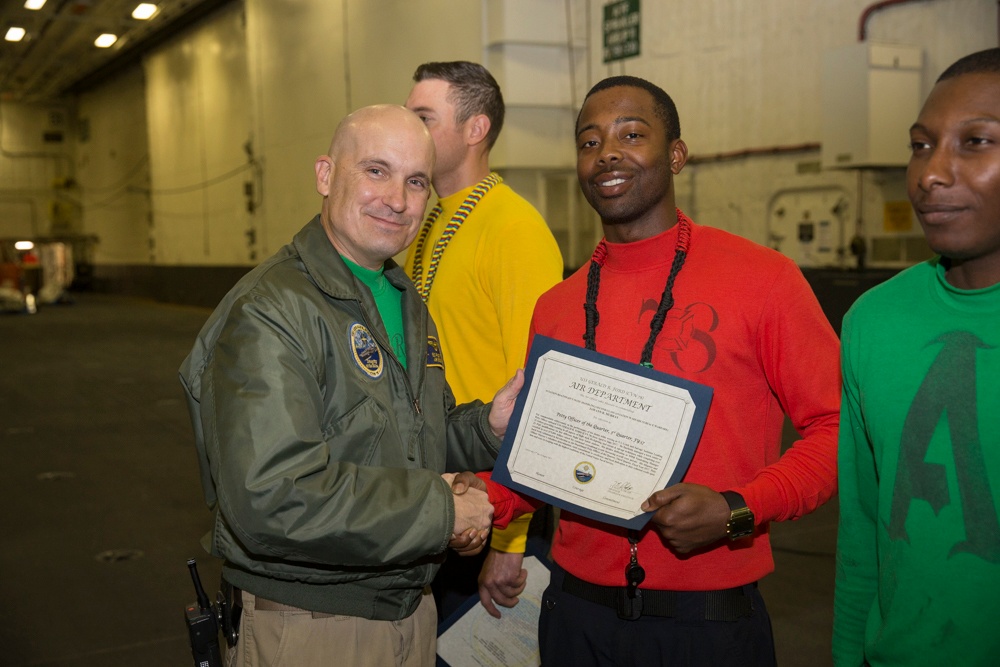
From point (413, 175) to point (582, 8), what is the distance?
329 inches

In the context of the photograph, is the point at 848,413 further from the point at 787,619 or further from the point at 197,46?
the point at 197,46

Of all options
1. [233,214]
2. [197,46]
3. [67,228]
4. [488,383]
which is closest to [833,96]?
[488,383]

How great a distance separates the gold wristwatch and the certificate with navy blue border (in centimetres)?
11

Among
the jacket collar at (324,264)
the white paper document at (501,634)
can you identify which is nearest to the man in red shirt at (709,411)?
the white paper document at (501,634)

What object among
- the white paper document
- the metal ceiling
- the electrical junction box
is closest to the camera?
the white paper document

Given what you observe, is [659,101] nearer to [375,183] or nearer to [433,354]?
[375,183]

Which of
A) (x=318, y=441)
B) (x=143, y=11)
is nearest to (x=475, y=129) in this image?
(x=318, y=441)

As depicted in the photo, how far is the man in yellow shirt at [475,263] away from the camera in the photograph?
2.29 metres

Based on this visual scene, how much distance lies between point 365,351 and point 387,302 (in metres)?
0.26

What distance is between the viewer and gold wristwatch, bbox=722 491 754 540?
1.55 meters

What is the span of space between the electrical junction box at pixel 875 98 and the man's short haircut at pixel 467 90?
15.9 ft

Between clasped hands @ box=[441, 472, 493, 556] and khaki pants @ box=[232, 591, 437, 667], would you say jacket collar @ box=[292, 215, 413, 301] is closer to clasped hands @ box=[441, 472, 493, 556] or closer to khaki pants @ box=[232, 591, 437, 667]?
clasped hands @ box=[441, 472, 493, 556]

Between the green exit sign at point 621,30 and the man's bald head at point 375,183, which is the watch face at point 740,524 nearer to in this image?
the man's bald head at point 375,183

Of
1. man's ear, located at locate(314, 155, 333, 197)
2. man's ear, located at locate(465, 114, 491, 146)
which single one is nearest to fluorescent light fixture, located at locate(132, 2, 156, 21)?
man's ear, located at locate(465, 114, 491, 146)
